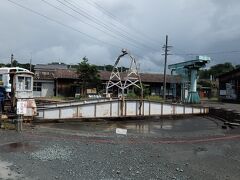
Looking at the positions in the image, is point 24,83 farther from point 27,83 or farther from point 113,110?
point 113,110

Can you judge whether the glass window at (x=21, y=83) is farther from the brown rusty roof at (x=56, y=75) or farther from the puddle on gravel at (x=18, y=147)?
the brown rusty roof at (x=56, y=75)

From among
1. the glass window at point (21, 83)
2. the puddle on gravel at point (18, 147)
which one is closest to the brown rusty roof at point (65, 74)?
the glass window at point (21, 83)

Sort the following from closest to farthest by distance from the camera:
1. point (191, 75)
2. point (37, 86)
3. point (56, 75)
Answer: point (191, 75), point (56, 75), point (37, 86)

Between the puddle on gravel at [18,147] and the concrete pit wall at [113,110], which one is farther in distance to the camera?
the concrete pit wall at [113,110]

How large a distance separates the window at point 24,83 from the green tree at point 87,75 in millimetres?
25257

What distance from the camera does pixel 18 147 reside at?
11852 mm

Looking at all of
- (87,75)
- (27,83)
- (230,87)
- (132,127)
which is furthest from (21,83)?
(230,87)

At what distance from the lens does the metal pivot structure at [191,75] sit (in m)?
41.9

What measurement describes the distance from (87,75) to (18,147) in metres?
34.4

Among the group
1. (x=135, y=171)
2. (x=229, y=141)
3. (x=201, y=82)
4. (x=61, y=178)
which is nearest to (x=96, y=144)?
(x=135, y=171)

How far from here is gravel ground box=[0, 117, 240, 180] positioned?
29.7ft

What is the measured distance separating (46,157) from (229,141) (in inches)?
355

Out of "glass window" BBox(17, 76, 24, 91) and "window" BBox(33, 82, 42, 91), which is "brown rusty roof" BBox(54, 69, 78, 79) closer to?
"window" BBox(33, 82, 42, 91)

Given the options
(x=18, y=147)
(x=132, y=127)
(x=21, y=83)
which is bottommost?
(x=132, y=127)
